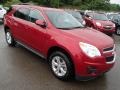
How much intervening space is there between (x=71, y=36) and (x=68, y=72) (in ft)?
2.91

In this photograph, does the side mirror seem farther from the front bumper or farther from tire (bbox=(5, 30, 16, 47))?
tire (bbox=(5, 30, 16, 47))

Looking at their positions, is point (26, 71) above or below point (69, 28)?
below

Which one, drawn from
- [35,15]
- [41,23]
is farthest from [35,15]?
[41,23]

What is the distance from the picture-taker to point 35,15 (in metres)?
6.88

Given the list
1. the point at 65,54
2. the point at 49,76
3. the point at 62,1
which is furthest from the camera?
the point at 62,1

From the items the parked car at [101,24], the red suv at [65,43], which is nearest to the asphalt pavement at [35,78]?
the red suv at [65,43]

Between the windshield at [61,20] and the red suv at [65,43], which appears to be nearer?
the red suv at [65,43]

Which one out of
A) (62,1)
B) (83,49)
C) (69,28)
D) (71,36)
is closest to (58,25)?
(69,28)

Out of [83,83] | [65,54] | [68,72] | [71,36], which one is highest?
[71,36]

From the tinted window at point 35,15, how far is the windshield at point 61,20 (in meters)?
0.25

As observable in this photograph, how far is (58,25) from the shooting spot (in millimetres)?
6227

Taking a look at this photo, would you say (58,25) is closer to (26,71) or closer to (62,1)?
(26,71)

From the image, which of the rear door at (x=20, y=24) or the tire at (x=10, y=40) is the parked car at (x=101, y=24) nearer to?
the tire at (x=10, y=40)

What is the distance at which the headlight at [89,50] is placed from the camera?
16.8ft
